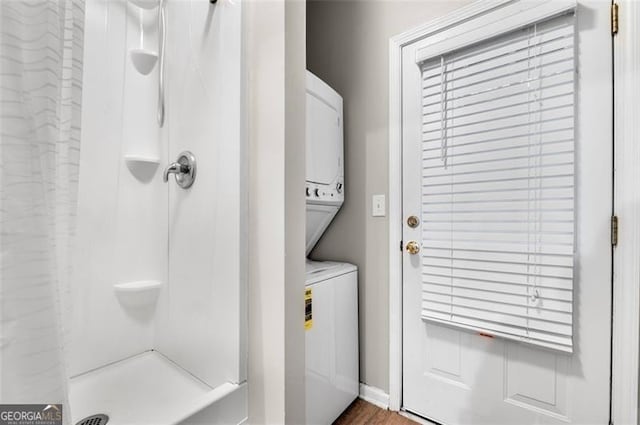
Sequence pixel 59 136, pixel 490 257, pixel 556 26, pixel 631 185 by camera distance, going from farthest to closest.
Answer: pixel 490 257 < pixel 556 26 < pixel 631 185 < pixel 59 136

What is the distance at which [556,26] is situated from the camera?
1113mm

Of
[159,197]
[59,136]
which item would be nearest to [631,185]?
[59,136]

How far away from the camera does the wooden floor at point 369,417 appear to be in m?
1.42

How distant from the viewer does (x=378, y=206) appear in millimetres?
1588

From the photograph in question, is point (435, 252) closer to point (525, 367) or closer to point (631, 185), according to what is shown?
point (525, 367)

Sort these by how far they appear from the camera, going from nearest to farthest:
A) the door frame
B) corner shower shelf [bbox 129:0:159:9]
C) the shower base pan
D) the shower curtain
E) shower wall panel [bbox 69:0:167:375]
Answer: the shower curtain < the shower base pan < the door frame < shower wall panel [bbox 69:0:167:375] < corner shower shelf [bbox 129:0:159:9]

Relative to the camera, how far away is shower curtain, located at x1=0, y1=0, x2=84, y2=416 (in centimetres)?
44

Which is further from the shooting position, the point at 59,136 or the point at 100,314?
the point at 100,314

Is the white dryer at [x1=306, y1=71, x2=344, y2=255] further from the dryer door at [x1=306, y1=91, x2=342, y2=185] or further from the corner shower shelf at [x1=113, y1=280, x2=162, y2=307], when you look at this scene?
the corner shower shelf at [x1=113, y1=280, x2=162, y2=307]

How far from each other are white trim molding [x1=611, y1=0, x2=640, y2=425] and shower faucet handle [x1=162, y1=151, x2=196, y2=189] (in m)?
1.48

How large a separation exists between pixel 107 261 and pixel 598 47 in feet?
6.69

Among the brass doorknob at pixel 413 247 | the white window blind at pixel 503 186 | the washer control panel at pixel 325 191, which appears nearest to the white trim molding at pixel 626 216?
the white window blind at pixel 503 186

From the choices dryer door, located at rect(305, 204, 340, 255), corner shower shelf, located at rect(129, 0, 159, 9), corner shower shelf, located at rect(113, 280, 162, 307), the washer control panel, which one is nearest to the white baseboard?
dryer door, located at rect(305, 204, 340, 255)

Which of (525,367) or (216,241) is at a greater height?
(216,241)
